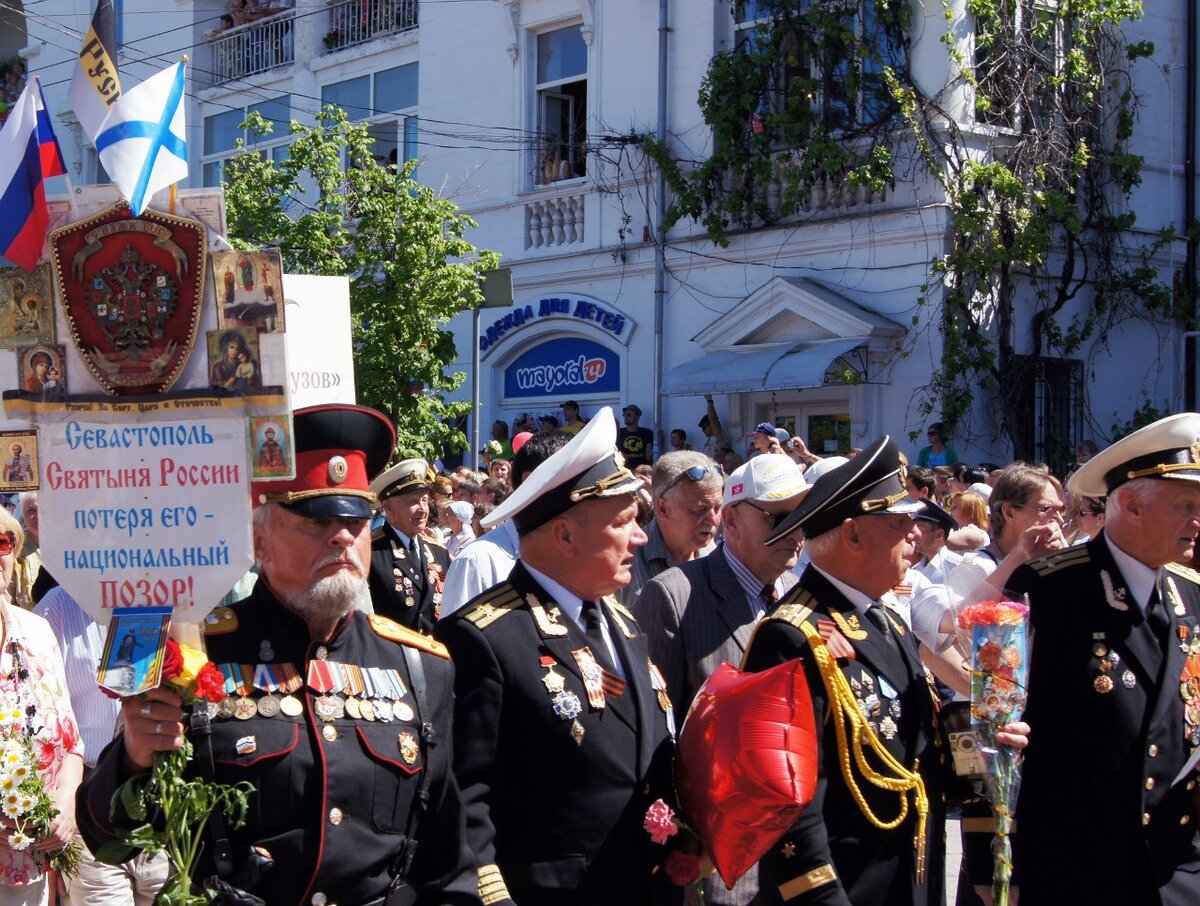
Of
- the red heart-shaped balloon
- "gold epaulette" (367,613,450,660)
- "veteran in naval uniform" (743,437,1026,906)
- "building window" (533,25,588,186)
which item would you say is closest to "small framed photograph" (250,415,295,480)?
"gold epaulette" (367,613,450,660)

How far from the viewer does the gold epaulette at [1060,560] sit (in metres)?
4.82

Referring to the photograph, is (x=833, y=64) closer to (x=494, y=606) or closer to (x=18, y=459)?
(x=494, y=606)

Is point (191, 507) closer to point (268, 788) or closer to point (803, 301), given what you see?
point (268, 788)

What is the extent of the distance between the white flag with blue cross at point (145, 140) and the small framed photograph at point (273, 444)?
0.50 meters

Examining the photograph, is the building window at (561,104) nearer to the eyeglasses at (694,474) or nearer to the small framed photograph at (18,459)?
the eyeglasses at (694,474)

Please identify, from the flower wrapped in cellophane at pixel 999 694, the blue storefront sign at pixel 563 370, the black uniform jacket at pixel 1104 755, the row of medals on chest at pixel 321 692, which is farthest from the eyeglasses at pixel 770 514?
the blue storefront sign at pixel 563 370

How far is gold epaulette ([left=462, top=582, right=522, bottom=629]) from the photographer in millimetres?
4016

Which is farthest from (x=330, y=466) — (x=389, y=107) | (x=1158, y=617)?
(x=389, y=107)

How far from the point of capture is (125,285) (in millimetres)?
3258

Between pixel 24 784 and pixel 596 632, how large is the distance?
1797mm

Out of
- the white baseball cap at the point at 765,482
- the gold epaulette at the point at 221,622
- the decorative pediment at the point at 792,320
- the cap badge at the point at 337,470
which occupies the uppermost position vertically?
the decorative pediment at the point at 792,320

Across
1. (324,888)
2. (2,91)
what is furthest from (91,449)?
(2,91)

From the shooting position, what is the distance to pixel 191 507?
3.32m

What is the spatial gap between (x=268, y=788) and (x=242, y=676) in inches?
10.7
